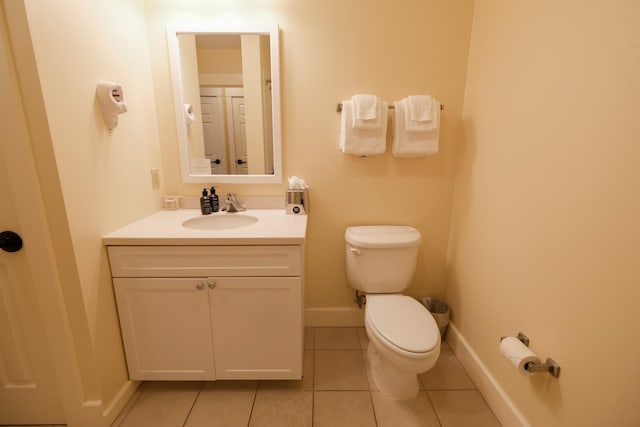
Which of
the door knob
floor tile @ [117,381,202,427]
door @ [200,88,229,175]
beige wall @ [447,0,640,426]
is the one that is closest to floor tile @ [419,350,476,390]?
beige wall @ [447,0,640,426]

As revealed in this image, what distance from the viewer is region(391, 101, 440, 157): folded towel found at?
1590 millimetres

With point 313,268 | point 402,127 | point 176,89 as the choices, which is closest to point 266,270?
point 313,268

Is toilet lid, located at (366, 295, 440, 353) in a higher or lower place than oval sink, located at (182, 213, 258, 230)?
lower

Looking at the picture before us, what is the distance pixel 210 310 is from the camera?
134 cm

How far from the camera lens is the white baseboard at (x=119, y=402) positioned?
4.17 feet

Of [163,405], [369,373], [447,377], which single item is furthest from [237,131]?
[447,377]

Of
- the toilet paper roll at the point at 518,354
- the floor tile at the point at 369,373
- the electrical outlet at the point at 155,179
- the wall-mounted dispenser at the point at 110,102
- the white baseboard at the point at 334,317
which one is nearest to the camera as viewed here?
the toilet paper roll at the point at 518,354

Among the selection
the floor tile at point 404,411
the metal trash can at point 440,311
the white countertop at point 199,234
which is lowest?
the floor tile at point 404,411

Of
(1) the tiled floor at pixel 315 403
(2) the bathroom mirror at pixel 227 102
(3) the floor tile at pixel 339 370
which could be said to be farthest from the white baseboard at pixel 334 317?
(2) the bathroom mirror at pixel 227 102

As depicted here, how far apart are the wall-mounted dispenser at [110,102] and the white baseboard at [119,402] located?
1255 millimetres

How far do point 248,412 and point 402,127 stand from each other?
168 centimetres

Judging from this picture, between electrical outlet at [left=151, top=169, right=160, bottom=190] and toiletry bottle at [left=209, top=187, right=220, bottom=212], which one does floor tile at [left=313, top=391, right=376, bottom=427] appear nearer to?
toiletry bottle at [left=209, top=187, right=220, bottom=212]

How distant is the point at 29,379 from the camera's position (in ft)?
4.03

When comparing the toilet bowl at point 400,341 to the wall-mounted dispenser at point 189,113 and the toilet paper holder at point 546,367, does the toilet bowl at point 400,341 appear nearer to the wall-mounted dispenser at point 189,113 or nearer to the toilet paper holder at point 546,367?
the toilet paper holder at point 546,367
